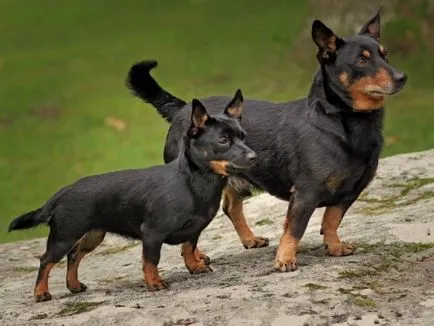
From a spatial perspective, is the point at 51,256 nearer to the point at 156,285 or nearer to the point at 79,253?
the point at 79,253

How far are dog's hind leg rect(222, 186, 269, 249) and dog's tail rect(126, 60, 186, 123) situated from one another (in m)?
0.72

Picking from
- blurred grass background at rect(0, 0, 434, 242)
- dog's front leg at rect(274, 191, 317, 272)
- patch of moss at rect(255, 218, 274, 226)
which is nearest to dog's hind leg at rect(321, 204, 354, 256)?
dog's front leg at rect(274, 191, 317, 272)

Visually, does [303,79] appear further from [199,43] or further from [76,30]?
[76,30]

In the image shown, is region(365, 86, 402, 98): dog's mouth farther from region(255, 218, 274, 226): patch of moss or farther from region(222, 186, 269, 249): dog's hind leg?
region(255, 218, 274, 226): patch of moss

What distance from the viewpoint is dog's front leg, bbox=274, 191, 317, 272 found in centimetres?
606

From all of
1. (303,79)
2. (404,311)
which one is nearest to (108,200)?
(404,311)

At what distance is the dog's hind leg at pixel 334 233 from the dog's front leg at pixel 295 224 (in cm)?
37

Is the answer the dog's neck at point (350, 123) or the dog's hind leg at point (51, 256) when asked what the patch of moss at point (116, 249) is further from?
the dog's neck at point (350, 123)

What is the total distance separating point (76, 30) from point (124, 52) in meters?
1.68

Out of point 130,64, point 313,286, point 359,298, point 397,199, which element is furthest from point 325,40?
point 130,64

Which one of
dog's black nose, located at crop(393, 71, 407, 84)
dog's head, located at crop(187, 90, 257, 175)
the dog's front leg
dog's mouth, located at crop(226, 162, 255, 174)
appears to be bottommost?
the dog's front leg

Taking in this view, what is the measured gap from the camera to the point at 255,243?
7.21m

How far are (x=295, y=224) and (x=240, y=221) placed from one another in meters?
1.19

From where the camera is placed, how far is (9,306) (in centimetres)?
630
